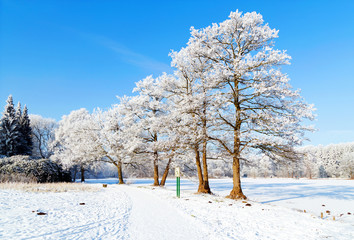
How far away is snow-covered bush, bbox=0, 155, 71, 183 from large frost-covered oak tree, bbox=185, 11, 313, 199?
50.4ft

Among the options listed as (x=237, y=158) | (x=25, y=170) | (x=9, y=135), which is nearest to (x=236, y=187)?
(x=237, y=158)

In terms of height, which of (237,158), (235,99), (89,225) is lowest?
(89,225)

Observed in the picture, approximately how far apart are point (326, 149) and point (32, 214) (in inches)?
4705

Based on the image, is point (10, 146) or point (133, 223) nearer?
point (133, 223)

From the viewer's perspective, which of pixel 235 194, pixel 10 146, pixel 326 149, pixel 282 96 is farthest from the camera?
pixel 326 149

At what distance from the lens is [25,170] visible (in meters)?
18.1

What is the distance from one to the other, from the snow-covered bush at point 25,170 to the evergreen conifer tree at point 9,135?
A: 17527mm

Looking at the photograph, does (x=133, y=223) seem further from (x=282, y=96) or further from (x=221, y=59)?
(x=221, y=59)

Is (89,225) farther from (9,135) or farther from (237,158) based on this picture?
(9,135)

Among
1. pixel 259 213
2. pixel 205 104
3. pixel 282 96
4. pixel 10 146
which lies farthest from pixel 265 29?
pixel 10 146

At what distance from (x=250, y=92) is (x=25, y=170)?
62.0ft

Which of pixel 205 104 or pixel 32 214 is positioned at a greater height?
pixel 205 104

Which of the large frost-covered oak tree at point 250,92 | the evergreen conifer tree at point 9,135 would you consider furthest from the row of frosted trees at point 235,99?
the evergreen conifer tree at point 9,135

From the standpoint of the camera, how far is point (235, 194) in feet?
42.2
